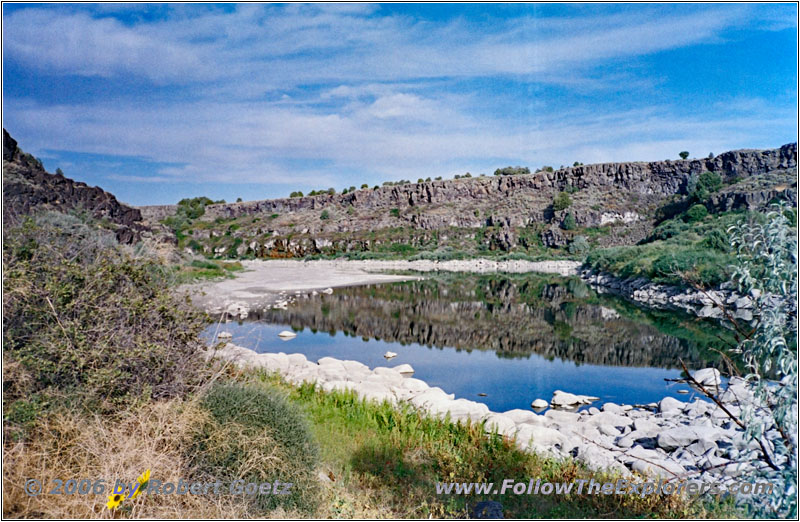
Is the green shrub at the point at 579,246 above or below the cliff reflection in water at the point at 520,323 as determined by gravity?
above

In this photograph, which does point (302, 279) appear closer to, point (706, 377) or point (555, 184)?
point (706, 377)

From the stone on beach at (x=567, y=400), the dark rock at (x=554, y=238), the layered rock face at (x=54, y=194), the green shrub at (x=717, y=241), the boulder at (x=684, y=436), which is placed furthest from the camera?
the dark rock at (x=554, y=238)

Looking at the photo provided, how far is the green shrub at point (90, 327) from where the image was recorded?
3793 millimetres

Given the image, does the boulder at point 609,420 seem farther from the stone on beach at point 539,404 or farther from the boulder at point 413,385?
the boulder at point 413,385

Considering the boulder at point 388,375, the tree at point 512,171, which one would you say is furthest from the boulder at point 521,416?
the tree at point 512,171

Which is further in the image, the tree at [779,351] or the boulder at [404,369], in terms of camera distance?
the boulder at [404,369]

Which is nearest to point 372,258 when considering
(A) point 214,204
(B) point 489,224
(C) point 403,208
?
(B) point 489,224

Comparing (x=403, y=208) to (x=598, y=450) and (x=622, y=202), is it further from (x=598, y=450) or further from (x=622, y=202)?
(x=598, y=450)

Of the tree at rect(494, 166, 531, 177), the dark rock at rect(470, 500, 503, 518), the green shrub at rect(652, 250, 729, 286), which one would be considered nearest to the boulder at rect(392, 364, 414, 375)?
the dark rock at rect(470, 500, 503, 518)

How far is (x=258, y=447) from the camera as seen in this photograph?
3.81 metres

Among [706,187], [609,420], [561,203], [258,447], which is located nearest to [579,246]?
[561,203]

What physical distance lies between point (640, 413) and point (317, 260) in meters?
46.8

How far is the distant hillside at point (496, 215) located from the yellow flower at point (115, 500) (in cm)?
4634

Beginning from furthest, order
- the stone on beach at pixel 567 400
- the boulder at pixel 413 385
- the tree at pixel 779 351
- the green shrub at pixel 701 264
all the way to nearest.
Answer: the green shrub at pixel 701 264 < the boulder at pixel 413 385 < the stone on beach at pixel 567 400 < the tree at pixel 779 351
